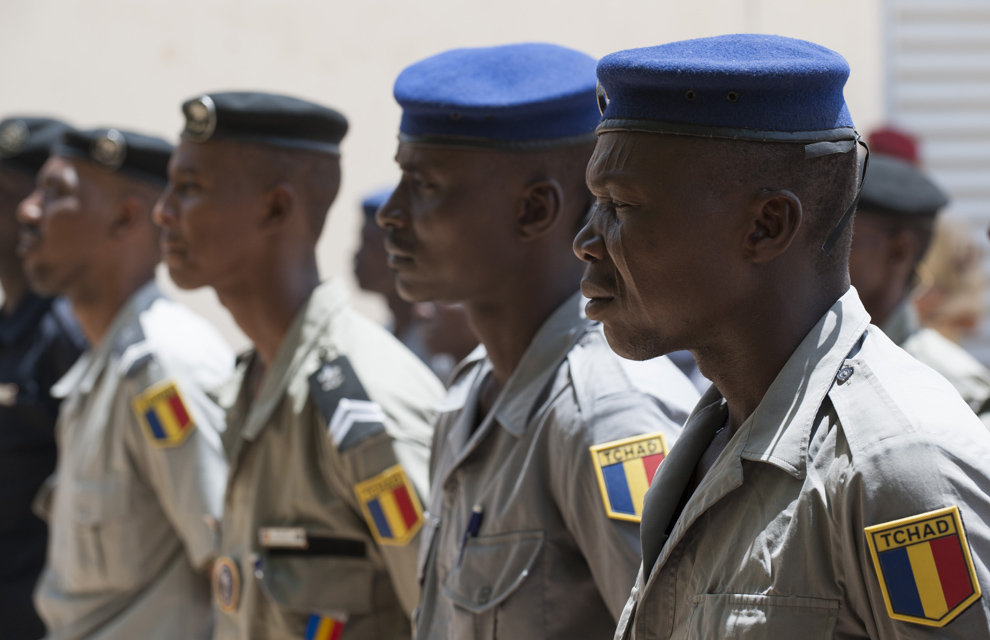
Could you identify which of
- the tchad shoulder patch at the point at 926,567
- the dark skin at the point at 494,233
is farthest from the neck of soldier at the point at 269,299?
the tchad shoulder patch at the point at 926,567

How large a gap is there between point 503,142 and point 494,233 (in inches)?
7.0

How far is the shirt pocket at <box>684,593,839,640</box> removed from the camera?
4.32ft

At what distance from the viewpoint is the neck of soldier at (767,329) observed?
1.53 meters

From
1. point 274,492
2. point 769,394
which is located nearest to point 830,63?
point 769,394

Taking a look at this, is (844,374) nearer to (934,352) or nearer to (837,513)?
(837,513)

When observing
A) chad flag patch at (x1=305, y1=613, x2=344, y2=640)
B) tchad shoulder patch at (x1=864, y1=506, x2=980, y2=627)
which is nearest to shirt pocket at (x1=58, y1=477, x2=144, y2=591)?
chad flag patch at (x1=305, y1=613, x2=344, y2=640)

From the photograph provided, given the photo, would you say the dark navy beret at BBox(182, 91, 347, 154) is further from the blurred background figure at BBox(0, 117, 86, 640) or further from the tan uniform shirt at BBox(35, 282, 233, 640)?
the blurred background figure at BBox(0, 117, 86, 640)

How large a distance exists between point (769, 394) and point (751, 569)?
8.7 inches

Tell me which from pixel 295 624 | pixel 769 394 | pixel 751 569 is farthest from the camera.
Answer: pixel 295 624

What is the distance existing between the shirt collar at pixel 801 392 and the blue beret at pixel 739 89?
0.22 m

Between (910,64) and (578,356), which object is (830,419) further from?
(910,64)

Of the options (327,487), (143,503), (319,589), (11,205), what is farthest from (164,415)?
(11,205)

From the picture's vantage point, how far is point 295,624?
2.75m

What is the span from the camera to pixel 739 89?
1.48 metres
